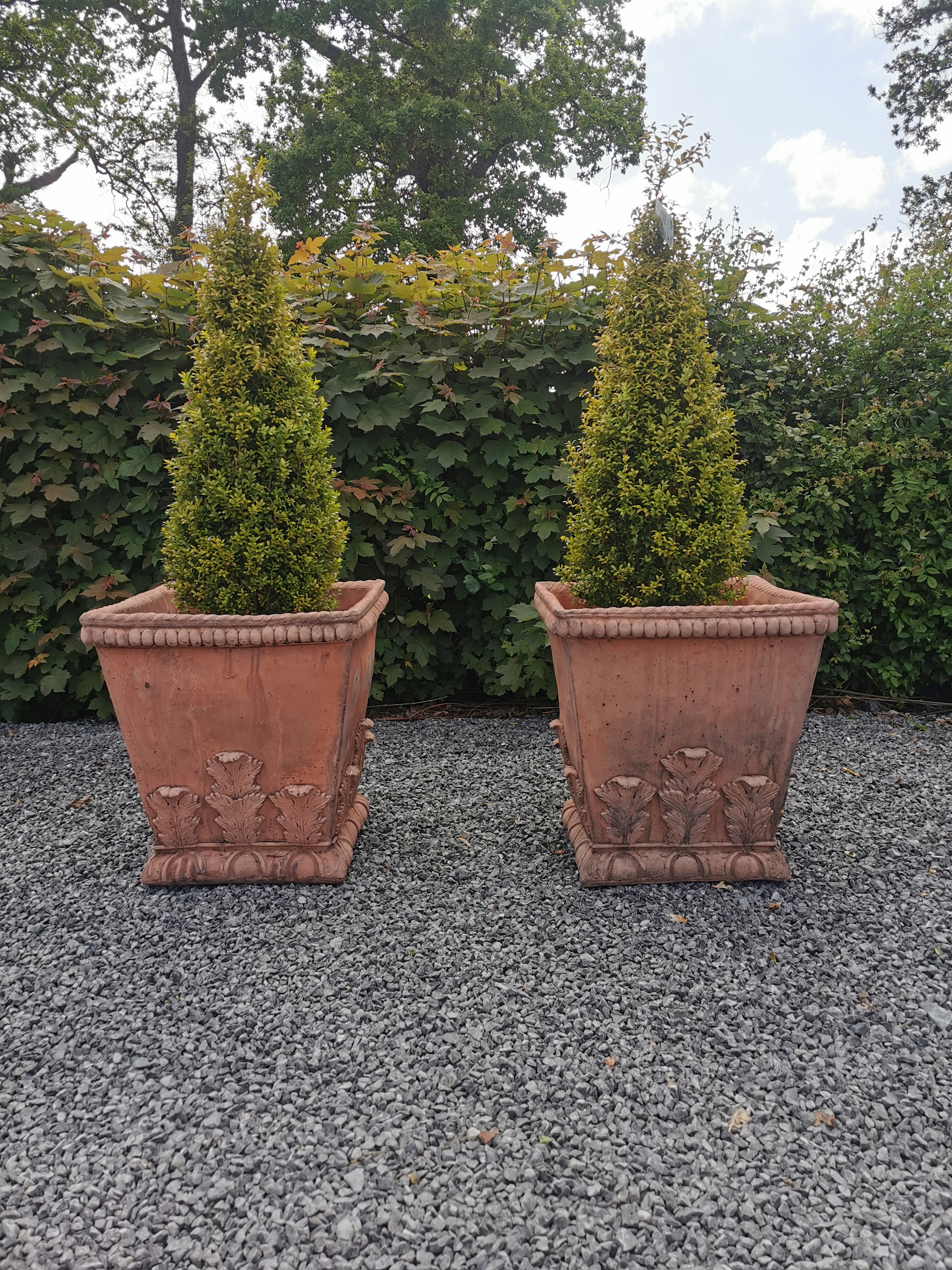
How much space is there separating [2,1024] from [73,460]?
3.10 meters

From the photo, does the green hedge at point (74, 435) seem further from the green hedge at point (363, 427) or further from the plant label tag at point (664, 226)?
the plant label tag at point (664, 226)

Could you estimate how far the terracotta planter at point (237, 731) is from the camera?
2.43 m

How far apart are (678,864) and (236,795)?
1429 millimetres

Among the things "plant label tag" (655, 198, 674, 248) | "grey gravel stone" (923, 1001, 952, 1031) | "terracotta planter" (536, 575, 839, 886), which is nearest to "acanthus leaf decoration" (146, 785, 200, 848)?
"terracotta planter" (536, 575, 839, 886)

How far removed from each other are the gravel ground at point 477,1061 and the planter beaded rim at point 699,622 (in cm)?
82

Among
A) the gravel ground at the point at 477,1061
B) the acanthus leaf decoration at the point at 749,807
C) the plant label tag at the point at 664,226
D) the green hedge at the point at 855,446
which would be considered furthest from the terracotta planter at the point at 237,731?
the green hedge at the point at 855,446

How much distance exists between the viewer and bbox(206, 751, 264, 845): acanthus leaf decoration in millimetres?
2521

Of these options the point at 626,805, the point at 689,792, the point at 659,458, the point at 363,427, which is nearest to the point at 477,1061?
the point at 626,805

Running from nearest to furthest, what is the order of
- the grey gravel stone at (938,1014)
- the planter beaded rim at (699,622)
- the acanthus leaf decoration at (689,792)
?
1. the grey gravel stone at (938,1014)
2. the planter beaded rim at (699,622)
3. the acanthus leaf decoration at (689,792)

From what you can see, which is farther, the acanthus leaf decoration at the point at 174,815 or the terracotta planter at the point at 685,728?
the acanthus leaf decoration at the point at 174,815

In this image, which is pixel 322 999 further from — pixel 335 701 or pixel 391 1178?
pixel 335 701

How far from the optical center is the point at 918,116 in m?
Answer: 15.9

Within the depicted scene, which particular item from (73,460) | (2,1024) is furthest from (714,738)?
(73,460)

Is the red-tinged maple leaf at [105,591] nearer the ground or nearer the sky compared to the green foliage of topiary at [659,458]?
nearer the ground
